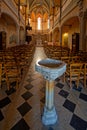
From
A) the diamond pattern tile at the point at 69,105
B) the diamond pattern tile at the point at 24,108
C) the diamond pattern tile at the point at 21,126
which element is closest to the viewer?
the diamond pattern tile at the point at 21,126

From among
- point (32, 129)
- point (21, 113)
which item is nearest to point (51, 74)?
point (32, 129)

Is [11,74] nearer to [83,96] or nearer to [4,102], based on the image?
[4,102]

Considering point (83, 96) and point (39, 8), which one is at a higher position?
point (39, 8)

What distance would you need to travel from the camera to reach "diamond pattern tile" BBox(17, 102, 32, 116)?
3.12 m

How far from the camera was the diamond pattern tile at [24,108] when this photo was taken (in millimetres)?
3119

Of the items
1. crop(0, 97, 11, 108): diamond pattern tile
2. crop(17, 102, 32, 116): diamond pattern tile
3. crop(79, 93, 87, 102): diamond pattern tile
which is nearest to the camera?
crop(17, 102, 32, 116): diamond pattern tile

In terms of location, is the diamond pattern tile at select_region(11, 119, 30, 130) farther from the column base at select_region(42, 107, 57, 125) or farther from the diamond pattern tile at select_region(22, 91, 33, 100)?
the diamond pattern tile at select_region(22, 91, 33, 100)

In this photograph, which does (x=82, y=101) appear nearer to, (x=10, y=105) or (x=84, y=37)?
(x=10, y=105)

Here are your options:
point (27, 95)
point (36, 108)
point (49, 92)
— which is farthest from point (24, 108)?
point (49, 92)

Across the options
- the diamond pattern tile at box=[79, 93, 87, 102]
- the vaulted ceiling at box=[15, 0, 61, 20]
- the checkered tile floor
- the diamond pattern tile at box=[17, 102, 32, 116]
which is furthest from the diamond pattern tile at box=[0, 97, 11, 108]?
the vaulted ceiling at box=[15, 0, 61, 20]

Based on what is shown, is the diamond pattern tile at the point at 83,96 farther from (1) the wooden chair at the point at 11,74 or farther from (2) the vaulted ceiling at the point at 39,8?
(2) the vaulted ceiling at the point at 39,8

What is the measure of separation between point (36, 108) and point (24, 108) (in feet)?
0.83

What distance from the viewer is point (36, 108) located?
130 inches

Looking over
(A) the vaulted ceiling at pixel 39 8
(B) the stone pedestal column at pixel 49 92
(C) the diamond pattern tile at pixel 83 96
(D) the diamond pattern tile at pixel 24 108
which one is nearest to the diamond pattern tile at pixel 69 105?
(C) the diamond pattern tile at pixel 83 96
